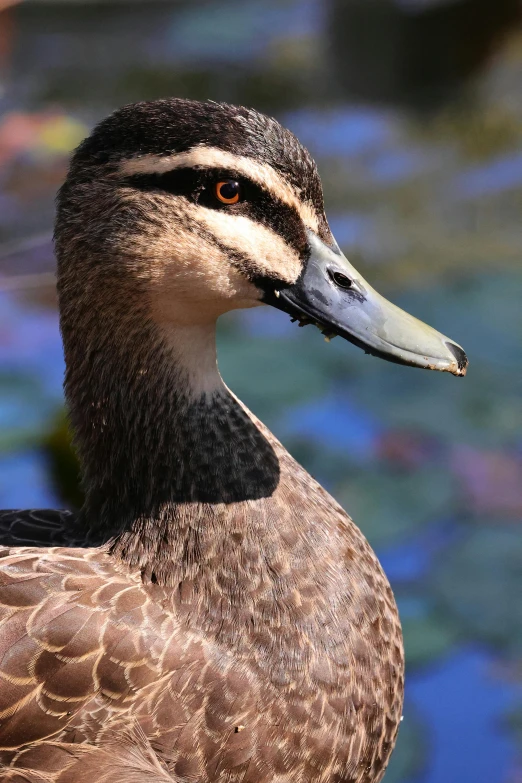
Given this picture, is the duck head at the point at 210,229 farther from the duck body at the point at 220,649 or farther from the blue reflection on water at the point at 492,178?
the blue reflection on water at the point at 492,178

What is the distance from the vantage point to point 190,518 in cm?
235

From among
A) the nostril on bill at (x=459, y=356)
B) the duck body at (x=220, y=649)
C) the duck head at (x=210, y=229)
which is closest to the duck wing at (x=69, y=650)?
the duck body at (x=220, y=649)

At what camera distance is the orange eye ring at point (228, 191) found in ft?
7.02

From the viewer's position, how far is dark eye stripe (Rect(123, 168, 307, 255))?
7.02 feet

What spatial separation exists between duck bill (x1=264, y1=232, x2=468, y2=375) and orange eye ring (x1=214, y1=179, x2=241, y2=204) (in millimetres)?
174

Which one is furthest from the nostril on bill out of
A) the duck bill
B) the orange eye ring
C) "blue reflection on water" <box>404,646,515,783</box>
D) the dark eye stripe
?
"blue reflection on water" <box>404,646,515,783</box>

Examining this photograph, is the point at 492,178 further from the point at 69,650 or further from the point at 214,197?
the point at 69,650

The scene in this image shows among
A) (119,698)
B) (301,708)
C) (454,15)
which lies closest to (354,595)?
(301,708)

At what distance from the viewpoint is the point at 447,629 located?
3502 mm

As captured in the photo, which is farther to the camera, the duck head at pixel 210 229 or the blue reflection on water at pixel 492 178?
the blue reflection on water at pixel 492 178

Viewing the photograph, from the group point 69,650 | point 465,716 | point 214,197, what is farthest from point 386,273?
point 69,650

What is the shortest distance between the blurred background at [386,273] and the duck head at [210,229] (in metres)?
1.49

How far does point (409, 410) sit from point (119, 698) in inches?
92.2

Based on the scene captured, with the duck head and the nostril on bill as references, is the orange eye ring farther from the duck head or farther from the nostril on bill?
the nostril on bill
